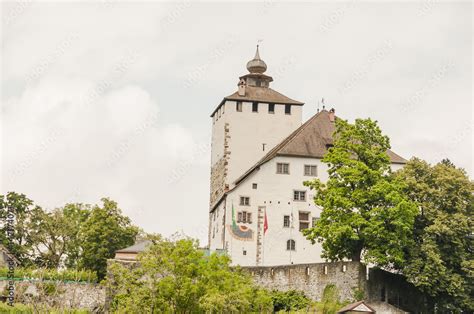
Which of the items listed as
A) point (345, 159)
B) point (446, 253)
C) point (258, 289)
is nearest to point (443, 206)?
point (446, 253)

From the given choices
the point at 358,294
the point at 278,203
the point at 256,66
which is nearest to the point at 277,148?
the point at 278,203

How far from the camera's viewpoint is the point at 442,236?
156ft

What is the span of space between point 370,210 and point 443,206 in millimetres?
3963

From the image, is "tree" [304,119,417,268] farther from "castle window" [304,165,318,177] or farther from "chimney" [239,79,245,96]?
"chimney" [239,79,245,96]

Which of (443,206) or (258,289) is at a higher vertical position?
(443,206)

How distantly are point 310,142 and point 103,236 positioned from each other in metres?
18.9

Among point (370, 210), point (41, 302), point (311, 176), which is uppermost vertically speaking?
point (311, 176)

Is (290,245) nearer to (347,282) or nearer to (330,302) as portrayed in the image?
(347,282)

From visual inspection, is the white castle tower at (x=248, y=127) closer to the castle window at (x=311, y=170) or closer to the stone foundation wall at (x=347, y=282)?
the castle window at (x=311, y=170)

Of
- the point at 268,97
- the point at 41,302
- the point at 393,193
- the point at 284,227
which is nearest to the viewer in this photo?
the point at 393,193

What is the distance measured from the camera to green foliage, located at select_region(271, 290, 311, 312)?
48312mm

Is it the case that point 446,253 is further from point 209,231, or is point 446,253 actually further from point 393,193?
point 209,231

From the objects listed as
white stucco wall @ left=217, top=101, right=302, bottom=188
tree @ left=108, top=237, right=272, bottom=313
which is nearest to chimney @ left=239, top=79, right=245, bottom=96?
white stucco wall @ left=217, top=101, right=302, bottom=188

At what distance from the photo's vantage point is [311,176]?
61031mm
